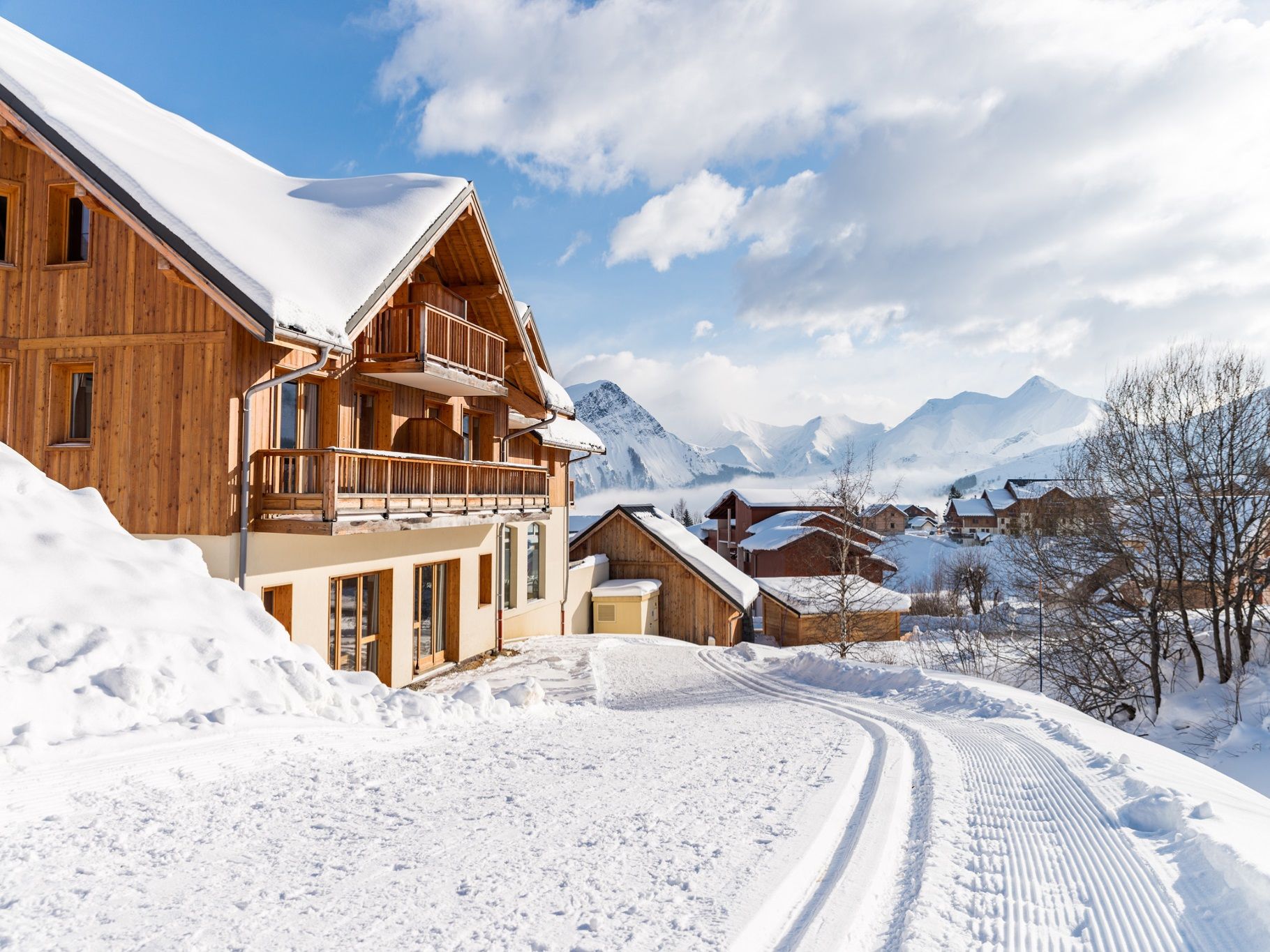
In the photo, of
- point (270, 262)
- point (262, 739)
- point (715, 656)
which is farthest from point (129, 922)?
point (715, 656)

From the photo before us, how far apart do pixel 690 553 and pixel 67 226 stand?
22.9 metres

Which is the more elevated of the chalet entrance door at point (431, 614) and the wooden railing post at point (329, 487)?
the wooden railing post at point (329, 487)

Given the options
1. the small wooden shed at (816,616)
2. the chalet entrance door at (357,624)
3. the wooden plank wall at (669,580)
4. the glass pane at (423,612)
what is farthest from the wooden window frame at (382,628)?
the small wooden shed at (816,616)

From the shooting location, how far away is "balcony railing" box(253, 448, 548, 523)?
1052 cm

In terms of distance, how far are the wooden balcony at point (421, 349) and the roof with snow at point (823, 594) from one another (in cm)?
1862

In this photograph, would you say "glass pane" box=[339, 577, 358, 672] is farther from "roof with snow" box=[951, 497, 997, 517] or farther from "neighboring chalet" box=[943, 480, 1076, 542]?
"roof with snow" box=[951, 497, 997, 517]

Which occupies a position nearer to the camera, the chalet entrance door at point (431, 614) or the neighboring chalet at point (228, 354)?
the neighboring chalet at point (228, 354)

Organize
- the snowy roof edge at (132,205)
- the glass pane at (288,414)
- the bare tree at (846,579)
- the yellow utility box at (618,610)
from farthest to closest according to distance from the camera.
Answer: the yellow utility box at (618,610), the bare tree at (846,579), the glass pane at (288,414), the snowy roof edge at (132,205)

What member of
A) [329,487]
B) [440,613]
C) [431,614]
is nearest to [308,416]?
[329,487]

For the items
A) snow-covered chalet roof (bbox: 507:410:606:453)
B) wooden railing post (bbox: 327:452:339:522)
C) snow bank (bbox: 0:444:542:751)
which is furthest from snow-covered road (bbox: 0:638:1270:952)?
snow-covered chalet roof (bbox: 507:410:606:453)

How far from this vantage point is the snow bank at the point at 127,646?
19.6 feet

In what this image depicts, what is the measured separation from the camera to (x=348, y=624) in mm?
12438

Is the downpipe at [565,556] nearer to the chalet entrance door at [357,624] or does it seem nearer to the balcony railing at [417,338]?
the balcony railing at [417,338]

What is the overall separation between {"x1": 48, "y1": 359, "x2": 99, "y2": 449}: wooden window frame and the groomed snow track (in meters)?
11.9
